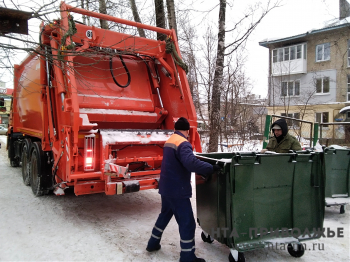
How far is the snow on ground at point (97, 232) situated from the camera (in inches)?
112

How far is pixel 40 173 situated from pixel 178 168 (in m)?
2.98

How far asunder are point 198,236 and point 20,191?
12.4 ft

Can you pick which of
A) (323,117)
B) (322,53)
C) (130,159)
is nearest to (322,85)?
(323,117)

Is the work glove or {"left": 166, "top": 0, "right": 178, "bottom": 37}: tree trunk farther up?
{"left": 166, "top": 0, "right": 178, "bottom": 37}: tree trunk

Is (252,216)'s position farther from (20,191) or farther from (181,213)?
(20,191)

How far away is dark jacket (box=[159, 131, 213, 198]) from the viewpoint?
258cm

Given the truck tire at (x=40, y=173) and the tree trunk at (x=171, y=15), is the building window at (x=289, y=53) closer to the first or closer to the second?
the tree trunk at (x=171, y=15)

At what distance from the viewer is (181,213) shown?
2656mm

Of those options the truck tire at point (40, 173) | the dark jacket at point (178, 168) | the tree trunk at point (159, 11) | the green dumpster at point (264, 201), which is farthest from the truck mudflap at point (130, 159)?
the tree trunk at point (159, 11)

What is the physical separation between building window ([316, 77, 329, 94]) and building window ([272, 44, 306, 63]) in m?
2.33

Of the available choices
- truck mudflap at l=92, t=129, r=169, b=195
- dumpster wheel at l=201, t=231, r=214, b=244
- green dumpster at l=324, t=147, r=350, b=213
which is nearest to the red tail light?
truck mudflap at l=92, t=129, r=169, b=195

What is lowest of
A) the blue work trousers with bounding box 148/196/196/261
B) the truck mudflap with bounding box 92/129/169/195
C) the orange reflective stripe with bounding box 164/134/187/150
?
the blue work trousers with bounding box 148/196/196/261

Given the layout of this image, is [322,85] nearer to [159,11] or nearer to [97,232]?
[159,11]

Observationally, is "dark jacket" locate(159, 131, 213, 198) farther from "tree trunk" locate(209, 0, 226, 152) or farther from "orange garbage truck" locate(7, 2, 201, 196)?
"tree trunk" locate(209, 0, 226, 152)
